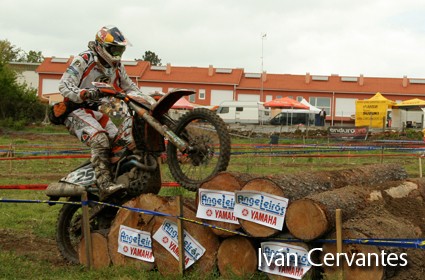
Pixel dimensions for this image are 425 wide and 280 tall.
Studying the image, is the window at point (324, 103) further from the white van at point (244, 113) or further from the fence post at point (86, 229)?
the fence post at point (86, 229)

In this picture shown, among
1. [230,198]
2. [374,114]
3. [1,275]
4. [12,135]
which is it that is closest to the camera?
[230,198]

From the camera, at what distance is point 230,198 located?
18.1ft

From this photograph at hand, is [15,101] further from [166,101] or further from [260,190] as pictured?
[260,190]

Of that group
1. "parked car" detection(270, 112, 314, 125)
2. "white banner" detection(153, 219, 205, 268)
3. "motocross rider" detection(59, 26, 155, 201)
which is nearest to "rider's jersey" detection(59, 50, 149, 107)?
"motocross rider" detection(59, 26, 155, 201)

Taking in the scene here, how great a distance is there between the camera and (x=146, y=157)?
6.46 meters

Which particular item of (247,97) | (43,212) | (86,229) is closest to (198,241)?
(86,229)

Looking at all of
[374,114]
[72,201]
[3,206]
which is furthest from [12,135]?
[72,201]

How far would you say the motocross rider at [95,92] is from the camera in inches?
256

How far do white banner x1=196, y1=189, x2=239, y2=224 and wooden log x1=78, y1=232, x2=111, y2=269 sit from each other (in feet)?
4.38

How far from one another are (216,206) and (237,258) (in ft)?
1.67

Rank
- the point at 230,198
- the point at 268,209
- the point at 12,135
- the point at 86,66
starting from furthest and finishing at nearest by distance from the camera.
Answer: the point at 12,135 → the point at 86,66 → the point at 230,198 → the point at 268,209

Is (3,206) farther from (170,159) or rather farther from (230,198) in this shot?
(230,198)

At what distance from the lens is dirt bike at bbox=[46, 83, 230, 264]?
595 cm

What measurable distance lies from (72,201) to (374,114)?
34.4m
